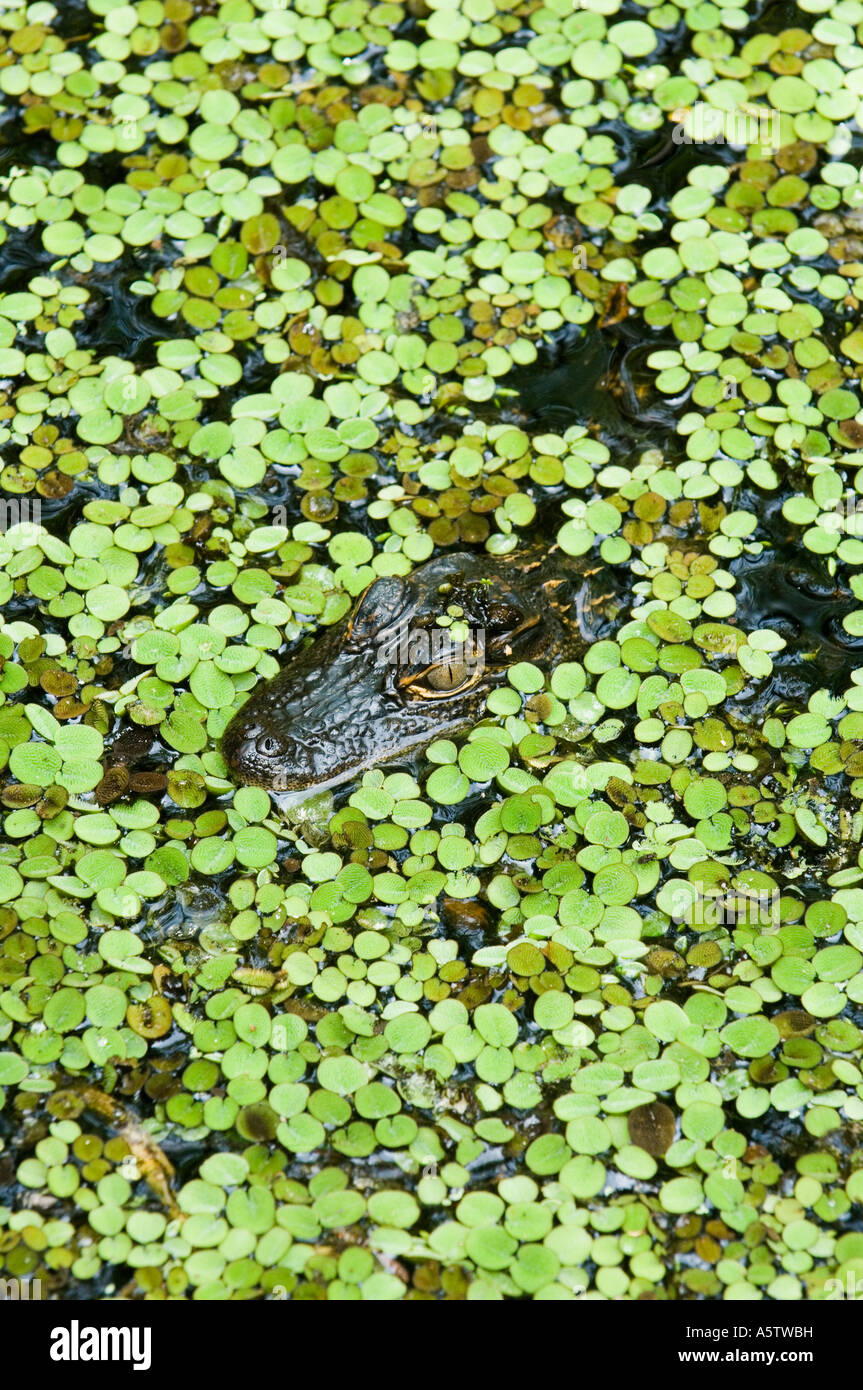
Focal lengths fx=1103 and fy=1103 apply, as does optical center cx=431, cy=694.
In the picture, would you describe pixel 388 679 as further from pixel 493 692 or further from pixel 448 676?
pixel 493 692

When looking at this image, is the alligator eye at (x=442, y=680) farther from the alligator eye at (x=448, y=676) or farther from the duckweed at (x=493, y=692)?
the duckweed at (x=493, y=692)

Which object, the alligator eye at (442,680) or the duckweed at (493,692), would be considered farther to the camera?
the alligator eye at (442,680)

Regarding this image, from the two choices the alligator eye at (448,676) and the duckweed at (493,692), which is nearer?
the duckweed at (493,692)

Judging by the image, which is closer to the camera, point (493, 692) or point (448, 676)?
point (448, 676)

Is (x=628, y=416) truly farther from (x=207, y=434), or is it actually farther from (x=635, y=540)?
(x=207, y=434)

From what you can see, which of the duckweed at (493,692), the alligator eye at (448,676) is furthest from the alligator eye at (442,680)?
the duckweed at (493,692)

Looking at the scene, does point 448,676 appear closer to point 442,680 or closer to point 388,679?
point 442,680

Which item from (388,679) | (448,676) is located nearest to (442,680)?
(448,676)
